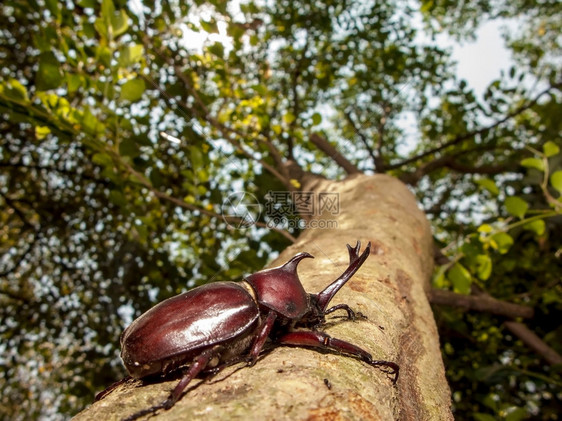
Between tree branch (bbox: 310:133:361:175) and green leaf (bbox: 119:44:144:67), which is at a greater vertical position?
green leaf (bbox: 119:44:144:67)

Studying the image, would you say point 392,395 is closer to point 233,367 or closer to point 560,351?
point 233,367

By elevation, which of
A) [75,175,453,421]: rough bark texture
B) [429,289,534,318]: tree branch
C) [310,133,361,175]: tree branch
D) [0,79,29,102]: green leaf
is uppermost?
[0,79,29,102]: green leaf

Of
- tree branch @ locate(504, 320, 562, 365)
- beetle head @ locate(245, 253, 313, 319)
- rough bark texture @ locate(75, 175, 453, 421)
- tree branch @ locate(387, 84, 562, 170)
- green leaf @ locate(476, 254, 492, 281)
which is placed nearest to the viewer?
rough bark texture @ locate(75, 175, 453, 421)

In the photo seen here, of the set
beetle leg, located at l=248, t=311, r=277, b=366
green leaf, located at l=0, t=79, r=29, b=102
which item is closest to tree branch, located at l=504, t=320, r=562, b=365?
beetle leg, located at l=248, t=311, r=277, b=366

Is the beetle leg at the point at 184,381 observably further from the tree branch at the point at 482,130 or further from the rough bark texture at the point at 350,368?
the tree branch at the point at 482,130

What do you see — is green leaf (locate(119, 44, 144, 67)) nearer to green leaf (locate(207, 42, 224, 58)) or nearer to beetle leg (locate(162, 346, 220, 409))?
green leaf (locate(207, 42, 224, 58))

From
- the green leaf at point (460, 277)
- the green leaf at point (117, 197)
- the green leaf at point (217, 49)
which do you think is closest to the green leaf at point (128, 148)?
the green leaf at point (117, 197)

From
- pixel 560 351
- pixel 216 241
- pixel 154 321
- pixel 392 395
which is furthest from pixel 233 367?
pixel 560 351
